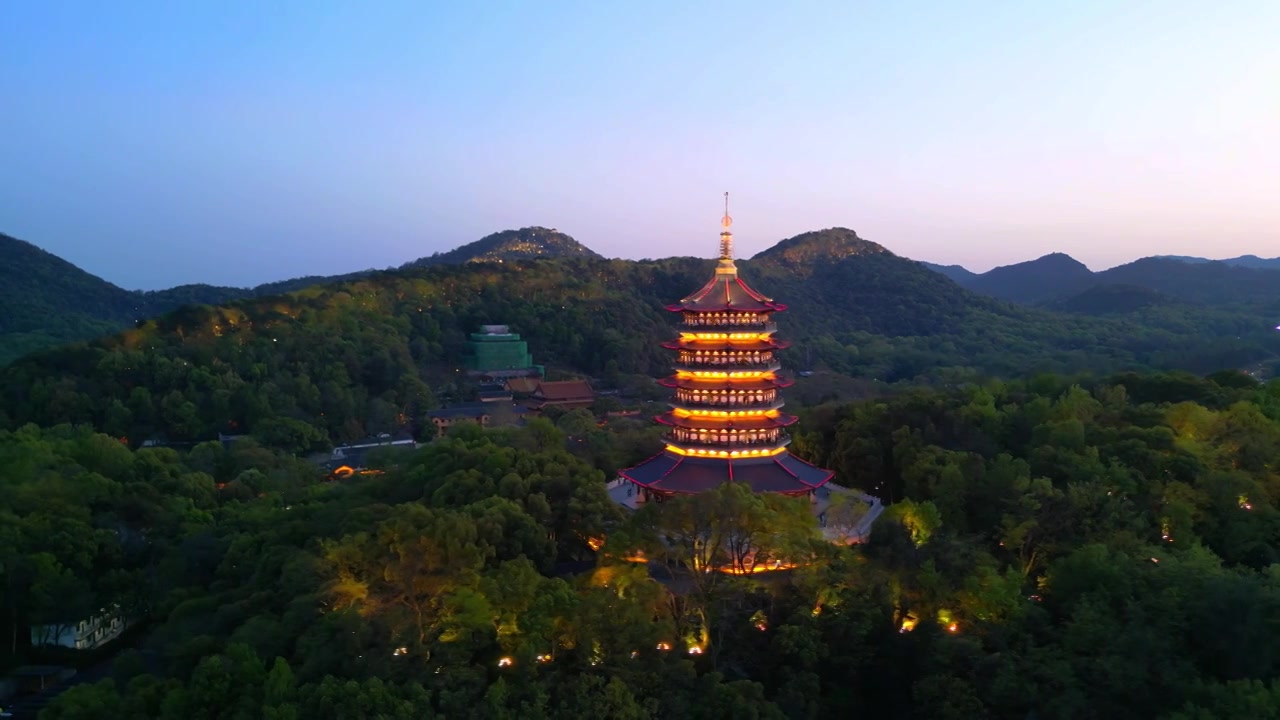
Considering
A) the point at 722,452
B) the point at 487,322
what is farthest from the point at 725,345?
the point at 487,322

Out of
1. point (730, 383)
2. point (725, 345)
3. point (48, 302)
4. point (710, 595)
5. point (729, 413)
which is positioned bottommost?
point (710, 595)

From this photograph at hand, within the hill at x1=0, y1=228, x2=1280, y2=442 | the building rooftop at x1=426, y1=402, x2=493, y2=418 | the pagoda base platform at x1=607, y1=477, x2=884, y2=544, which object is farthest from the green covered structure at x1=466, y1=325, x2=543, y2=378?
the pagoda base platform at x1=607, y1=477, x2=884, y2=544

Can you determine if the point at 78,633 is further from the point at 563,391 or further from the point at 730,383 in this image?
the point at 563,391

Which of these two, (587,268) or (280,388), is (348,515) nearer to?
(280,388)

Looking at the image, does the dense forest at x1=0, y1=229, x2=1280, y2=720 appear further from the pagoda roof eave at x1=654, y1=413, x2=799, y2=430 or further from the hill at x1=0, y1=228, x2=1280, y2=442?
the hill at x1=0, y1=228, x2=1280, y2=442

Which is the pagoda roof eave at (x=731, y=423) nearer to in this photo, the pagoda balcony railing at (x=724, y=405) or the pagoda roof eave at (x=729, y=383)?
the pagoda balcony railing at (x=724, y=405)

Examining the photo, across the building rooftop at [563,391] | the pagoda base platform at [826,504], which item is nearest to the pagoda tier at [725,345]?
the pagoda base platform at [826,504]

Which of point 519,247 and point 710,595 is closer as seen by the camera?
point 710,595
